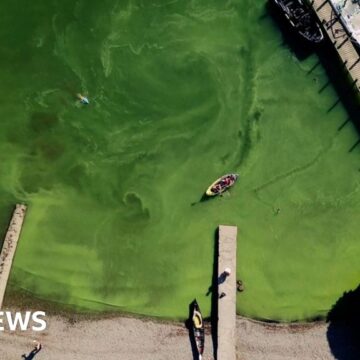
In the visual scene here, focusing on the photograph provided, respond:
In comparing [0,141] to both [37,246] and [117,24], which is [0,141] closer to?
[37,246]

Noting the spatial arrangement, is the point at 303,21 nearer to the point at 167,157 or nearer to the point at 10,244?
the point at 167,157

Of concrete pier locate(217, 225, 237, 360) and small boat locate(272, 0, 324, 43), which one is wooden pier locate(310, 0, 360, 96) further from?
concrete pier locate(217, 225, 237, 360)

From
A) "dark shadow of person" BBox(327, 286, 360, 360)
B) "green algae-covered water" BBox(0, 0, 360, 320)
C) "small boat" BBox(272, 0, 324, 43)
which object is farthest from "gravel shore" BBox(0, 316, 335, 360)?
"small boat" BBox(272, 0, 324, 43)

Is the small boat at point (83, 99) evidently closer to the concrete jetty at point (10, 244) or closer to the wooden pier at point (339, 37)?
the concrete jetty at point (10, 244)

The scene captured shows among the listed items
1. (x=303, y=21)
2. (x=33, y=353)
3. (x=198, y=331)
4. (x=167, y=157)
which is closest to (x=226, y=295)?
(x=198, y=331)

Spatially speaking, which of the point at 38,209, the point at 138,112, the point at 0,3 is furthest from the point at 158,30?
the point at 38,209

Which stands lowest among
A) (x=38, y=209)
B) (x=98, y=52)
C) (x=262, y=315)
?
(x=262, y=315)
